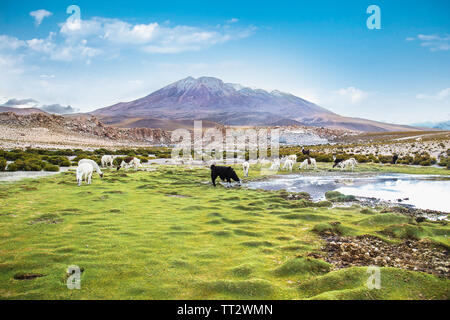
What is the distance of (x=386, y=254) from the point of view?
6.58m

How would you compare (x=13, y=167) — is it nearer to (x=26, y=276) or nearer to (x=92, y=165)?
(x=92, y=165)

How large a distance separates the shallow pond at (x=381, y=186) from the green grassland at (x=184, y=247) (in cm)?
433

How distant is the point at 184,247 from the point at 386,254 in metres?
4.84

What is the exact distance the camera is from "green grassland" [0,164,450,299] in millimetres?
4730

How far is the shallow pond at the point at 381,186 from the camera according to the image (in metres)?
13.8

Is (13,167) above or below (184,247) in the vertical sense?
above

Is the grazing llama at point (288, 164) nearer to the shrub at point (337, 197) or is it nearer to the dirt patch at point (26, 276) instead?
the shrub at point (337, 197)

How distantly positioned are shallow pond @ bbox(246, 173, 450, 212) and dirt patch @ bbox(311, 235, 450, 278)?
249 inches

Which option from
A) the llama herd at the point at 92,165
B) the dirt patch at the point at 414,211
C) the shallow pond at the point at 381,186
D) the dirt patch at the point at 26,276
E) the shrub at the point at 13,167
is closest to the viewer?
the dirt patch at the point at 26,276

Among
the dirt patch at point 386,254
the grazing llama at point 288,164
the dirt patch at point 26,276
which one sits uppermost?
→ the grazing llama at point 288,164

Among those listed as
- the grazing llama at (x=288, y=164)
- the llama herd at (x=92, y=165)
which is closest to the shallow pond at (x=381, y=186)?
the grazing llama at (x=288, y=164)

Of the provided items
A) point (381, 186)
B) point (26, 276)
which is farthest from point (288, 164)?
point (26, 276)

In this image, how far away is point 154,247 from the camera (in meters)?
6.82

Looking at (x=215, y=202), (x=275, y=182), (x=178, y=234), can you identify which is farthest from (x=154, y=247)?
(x=275, y=182)
